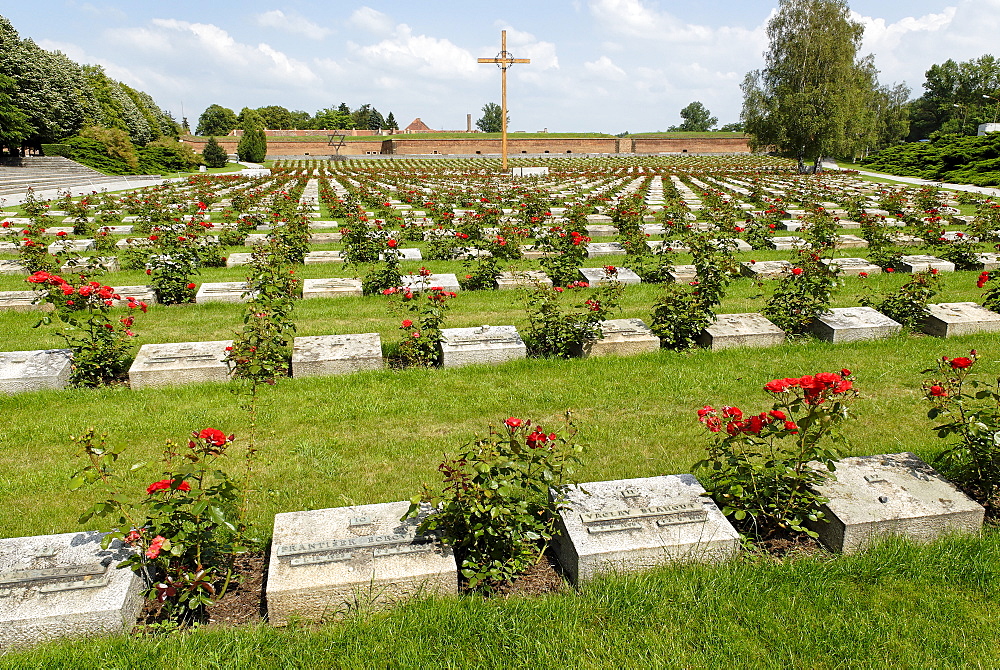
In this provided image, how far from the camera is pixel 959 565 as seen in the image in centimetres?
272

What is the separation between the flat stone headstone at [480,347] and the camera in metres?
5.29

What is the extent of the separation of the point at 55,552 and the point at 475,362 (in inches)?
130

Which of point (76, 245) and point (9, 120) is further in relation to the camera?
point (9, 120)

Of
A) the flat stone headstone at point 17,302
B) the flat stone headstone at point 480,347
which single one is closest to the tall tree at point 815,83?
the flat stone headstone at point 480,347

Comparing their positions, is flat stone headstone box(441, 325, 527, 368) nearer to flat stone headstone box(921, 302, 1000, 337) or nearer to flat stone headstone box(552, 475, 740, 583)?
flat stone headstone box(552, 475, 740, 583)

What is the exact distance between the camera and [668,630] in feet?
7.82

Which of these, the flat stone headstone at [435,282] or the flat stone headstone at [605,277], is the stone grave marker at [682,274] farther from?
the flat stone headstone at [435,282]

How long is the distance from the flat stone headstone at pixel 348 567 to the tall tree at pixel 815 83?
3311 cm

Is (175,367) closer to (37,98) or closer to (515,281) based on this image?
(515,281)

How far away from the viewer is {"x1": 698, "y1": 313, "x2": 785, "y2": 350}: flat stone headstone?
5719mm

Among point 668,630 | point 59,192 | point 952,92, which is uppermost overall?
point 952,92

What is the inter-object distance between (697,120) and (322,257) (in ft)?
295

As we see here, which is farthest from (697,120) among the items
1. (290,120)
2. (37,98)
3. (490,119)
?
(37,98)

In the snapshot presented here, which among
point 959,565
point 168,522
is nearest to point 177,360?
point 168,522
